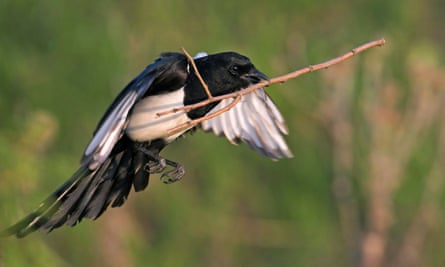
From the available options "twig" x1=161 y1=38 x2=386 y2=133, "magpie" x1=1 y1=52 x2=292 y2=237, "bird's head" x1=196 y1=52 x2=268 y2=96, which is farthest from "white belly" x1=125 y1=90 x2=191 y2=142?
"twig" x1=161 y1=38 x2=386 y2=133

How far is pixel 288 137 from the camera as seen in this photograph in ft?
27.3

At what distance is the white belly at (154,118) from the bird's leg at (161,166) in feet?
0.18

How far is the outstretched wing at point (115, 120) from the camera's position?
3.73 m

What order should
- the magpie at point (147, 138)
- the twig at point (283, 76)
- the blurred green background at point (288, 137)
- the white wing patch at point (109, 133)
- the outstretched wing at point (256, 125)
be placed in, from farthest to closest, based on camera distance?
1. the blurred green background at point (288, 137)
2. the outstretched wing at point (256, 125)
3. the magpie at point (147, 138)
4. the white wing patch at point (109, 133)
5. the twig at point (283, 76)

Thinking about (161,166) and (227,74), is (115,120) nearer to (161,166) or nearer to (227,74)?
(161,166)

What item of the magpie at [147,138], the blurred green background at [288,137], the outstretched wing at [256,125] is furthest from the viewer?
→ the blurred green background at [288,137]

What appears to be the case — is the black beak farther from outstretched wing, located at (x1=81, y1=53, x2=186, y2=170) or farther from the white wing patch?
the white wing patch

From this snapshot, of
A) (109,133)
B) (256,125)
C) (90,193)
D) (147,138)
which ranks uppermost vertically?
(109,133)

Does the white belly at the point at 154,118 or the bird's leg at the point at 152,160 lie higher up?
the white belly at the point at 154,118

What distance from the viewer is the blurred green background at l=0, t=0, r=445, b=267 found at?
7434 mm

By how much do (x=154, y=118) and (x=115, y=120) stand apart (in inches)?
16.4

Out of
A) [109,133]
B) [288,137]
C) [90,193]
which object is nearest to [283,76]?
[109,133]

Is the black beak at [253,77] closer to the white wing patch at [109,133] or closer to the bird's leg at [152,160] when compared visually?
the bird's leg at [152,160]

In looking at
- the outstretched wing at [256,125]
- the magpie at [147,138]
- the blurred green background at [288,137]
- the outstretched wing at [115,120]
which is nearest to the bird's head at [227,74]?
the magpie at [147,138]
